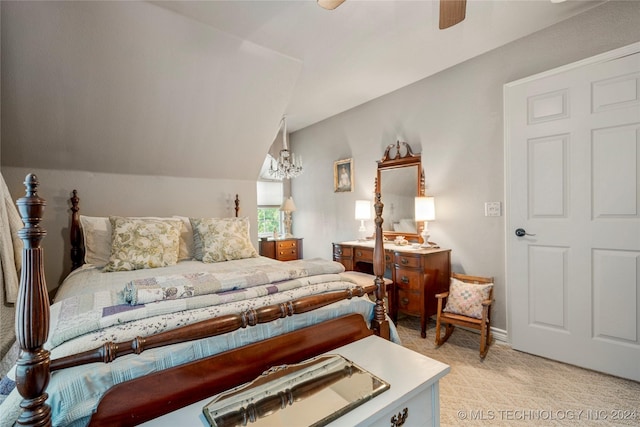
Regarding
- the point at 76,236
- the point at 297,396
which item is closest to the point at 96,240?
the point at 76,236

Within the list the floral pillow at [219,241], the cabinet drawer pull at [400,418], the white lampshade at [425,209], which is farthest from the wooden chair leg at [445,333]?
the floral pillow at [219,241]

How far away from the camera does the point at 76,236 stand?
2.74 meters

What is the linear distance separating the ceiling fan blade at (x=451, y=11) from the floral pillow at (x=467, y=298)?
2.00 m

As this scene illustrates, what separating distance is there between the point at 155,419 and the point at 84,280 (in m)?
1.47

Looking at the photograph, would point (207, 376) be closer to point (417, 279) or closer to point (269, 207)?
point (417, 279)

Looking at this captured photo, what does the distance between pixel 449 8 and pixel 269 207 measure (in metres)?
3.97

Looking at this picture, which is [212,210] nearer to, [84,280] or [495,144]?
[84,280]

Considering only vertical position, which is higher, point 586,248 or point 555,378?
point 586,248

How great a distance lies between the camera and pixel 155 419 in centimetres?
102

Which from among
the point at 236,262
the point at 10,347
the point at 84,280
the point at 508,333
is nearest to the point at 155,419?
the point at 10,347

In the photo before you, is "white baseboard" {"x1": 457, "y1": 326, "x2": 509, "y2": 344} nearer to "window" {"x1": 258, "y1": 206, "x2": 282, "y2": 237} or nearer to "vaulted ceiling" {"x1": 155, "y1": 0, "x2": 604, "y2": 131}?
"vaulted ceiling" {"x1": 155, "y1": 0, "x2": 604, "y2": 131}

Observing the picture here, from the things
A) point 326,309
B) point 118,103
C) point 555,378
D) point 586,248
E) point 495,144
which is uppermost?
point 118,103

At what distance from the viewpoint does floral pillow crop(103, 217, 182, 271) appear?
2.32 meters

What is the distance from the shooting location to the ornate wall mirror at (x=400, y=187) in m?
3.28
